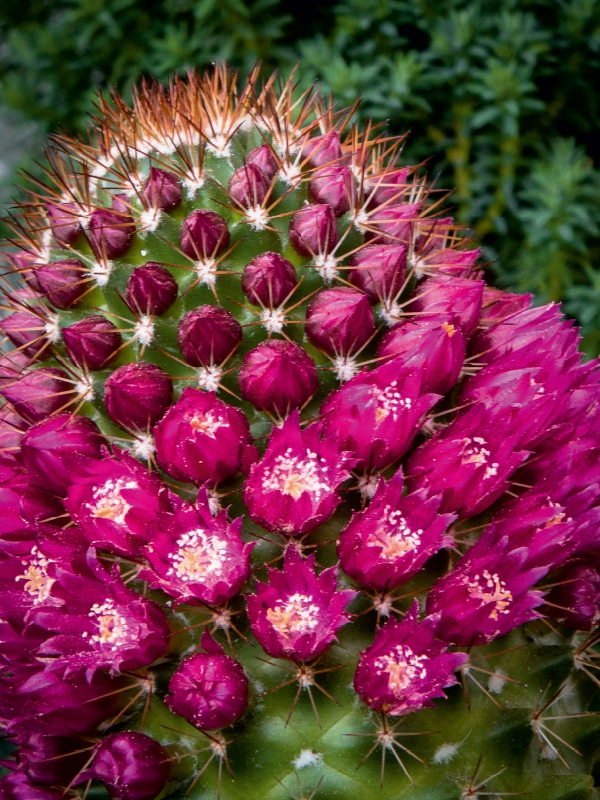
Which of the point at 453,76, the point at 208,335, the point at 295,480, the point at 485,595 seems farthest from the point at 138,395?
the point at 453,76

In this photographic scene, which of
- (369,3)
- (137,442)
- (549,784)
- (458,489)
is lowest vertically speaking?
(549,784)

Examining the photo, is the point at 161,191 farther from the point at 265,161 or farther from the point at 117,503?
the point at 117,503

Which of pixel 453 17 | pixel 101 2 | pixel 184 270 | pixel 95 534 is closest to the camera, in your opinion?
pixel 95 534

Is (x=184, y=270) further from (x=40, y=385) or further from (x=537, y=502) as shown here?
(x=537, y=502)

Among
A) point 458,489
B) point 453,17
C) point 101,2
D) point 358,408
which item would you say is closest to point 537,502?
point 458,489

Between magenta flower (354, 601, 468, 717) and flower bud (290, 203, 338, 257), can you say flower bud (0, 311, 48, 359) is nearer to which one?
flower bud (290, 203, 338, 257)

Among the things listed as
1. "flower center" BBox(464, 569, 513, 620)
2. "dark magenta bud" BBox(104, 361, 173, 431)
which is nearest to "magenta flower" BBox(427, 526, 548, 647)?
"flower center" BBox(464, 569, 513, 620)

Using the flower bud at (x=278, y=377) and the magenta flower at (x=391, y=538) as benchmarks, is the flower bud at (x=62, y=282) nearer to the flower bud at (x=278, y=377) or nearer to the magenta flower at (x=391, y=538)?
the flower bud at (x=278, y=377)
